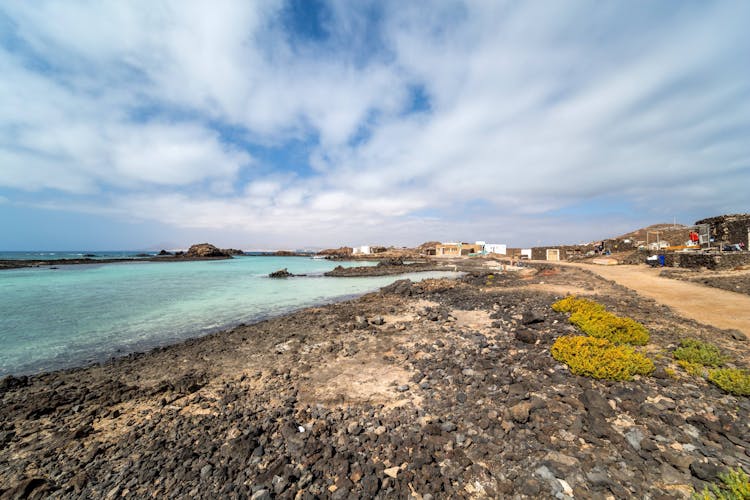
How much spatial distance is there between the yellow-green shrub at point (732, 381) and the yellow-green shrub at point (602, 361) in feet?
2.59

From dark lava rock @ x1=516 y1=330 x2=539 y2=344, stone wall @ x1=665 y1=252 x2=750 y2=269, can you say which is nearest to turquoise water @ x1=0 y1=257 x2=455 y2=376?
dark lava rock @ x1=516 y1=330 x2=539 y2=344

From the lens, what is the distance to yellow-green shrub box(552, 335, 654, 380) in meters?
5.20

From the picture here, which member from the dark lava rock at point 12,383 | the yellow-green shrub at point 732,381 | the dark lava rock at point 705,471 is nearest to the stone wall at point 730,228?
the yellow-green shrub at point 732,381

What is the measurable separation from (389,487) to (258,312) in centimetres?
1357

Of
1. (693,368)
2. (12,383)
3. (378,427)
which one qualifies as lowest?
(12,383)

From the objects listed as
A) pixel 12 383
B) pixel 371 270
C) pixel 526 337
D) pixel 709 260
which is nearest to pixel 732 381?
pixel 526 337

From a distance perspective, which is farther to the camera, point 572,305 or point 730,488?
point 572,305

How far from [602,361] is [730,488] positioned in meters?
2.73

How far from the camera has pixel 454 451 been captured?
12.1 feet

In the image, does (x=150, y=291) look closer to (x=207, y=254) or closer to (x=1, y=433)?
(x=1, y=433)

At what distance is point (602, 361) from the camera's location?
5.42 meters

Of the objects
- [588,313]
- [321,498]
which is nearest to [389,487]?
[321,498]

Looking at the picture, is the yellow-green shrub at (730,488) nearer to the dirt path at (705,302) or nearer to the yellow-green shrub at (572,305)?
the dirt path at (705,302)

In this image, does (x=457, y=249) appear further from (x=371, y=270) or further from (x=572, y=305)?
(x=572, y=305)
